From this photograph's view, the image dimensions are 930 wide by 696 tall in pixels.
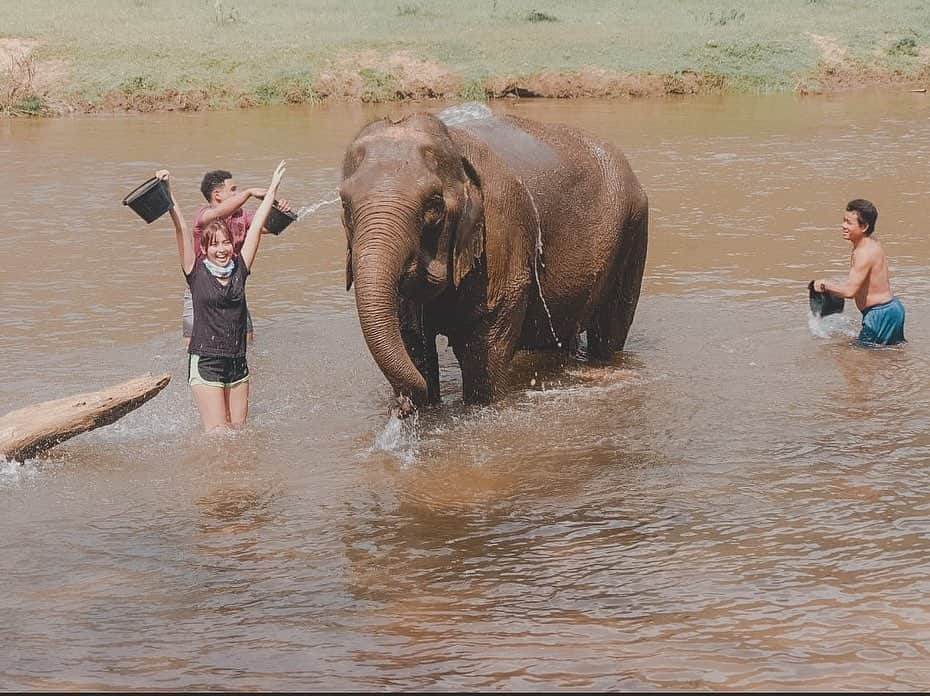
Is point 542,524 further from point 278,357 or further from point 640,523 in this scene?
point 278,357

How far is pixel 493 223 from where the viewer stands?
24.3 feet

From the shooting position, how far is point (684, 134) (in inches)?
806

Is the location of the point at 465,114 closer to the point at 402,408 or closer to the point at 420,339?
the point at 420,339

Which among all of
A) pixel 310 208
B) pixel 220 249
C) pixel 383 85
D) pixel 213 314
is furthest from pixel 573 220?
pixel 383 85

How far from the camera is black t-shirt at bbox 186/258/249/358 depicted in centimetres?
728

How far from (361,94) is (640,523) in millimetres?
20322

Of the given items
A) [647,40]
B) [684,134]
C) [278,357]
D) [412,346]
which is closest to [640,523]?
[412,346]

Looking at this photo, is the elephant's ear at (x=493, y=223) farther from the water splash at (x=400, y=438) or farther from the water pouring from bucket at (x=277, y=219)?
the water pouring from bucket at (x=277, y=219)

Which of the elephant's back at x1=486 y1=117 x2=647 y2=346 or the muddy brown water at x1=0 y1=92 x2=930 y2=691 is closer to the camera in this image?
the muddy brown water at x1=0 y1=92 x2=930 y2=691

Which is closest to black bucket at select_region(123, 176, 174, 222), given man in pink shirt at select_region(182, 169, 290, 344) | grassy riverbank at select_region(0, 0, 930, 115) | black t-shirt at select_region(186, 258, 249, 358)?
man in pink shirt at select_region(182, 169, 290, 344)

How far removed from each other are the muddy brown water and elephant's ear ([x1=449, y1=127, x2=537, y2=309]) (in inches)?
36.3

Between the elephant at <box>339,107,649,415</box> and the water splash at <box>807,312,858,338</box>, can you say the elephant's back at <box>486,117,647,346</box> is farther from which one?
the water splash at <box>807,312,858,338</box>

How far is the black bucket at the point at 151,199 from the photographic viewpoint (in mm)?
7457

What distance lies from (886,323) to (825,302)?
0.48 metres
